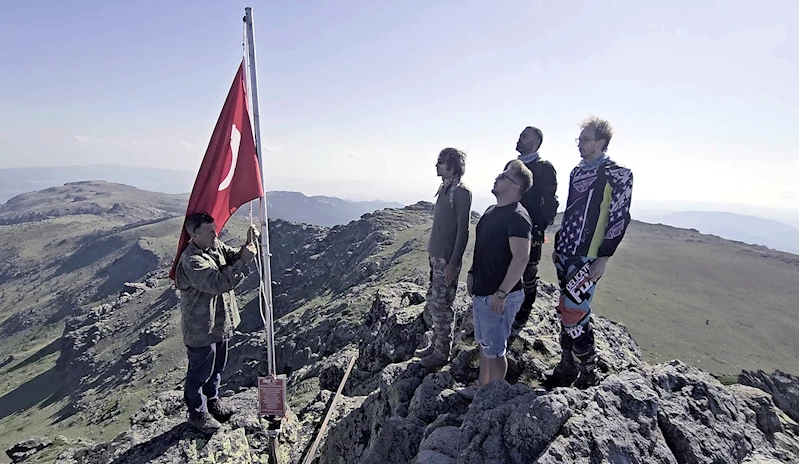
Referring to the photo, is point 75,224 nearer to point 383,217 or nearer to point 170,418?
point 383,217

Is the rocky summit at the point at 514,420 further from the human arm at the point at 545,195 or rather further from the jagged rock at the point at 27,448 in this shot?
the jagged rock at the point at 27,448

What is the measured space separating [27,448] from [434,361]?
40.4 ft

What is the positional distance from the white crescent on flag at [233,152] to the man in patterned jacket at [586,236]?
405 cm

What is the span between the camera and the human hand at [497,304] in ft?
14.1

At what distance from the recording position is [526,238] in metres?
4.13

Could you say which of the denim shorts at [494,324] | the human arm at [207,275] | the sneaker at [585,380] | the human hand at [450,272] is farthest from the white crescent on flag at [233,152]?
the sneaker at [585,380]

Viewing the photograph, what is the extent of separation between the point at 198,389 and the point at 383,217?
133ft

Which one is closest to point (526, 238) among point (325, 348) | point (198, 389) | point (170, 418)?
point (198, 389)

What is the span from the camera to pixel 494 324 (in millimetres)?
4484

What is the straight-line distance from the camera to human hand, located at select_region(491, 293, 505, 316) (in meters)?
4.29

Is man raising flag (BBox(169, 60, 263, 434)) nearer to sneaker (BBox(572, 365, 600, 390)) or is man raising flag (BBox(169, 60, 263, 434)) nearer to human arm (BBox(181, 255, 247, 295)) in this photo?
human arm (BBox(181, 255, 247, 295))

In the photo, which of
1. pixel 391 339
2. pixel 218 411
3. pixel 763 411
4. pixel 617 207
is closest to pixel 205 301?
pixel 218 411

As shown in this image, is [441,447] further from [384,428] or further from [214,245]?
[214,245]

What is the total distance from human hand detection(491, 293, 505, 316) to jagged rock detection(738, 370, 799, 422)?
4.88 metres
